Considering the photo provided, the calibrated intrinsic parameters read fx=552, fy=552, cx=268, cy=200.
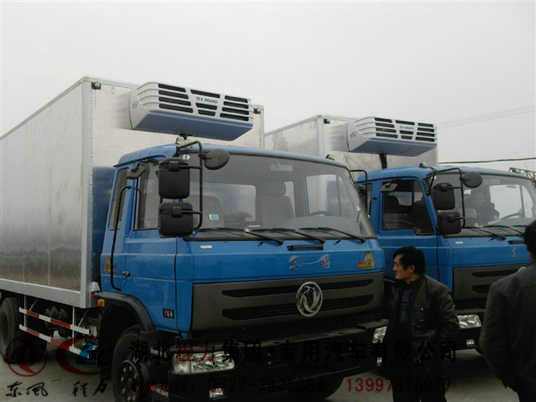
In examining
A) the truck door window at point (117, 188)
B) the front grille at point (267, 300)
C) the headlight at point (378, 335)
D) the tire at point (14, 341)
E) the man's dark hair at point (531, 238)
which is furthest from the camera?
the tire at point (14, 341)

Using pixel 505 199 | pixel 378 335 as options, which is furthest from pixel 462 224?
pixel 378 335

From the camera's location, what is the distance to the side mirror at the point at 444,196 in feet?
18.2

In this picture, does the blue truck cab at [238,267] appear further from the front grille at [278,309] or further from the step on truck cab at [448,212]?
the step on truck cab at [448,212]

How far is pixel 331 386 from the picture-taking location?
5.65 meters

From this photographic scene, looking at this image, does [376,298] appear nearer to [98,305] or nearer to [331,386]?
[331,386]

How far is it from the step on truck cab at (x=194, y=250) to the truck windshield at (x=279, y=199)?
0.01m

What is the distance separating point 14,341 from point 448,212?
20.0ft

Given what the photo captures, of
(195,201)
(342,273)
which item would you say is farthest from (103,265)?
(342,273)

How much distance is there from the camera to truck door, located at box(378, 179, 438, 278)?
19.6 ft

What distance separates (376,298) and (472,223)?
5.92 ft

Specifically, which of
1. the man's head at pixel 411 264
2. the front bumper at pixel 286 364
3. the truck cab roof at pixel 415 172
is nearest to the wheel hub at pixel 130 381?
the front bumper at pixel 286 364

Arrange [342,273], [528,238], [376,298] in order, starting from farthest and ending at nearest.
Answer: [376,298]
[342,273]
[528,238]

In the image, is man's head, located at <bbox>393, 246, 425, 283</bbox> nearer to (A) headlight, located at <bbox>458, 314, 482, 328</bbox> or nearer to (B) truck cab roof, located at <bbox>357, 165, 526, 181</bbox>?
(A) headlight, located at <bbox>458, 314, 482, 328</bbox>

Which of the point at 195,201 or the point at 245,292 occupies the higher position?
the point at 195,201
